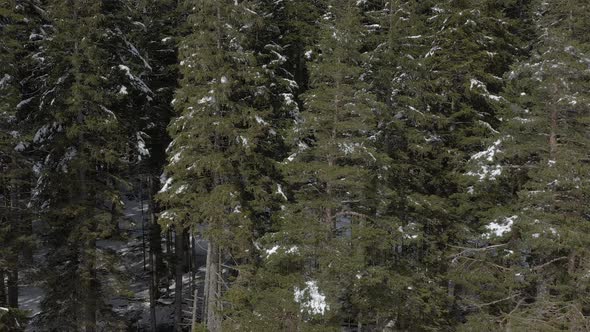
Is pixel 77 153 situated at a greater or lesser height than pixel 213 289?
greater

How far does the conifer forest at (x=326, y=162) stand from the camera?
12.8m

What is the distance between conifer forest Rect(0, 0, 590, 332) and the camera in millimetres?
12789

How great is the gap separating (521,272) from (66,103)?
50.0 ft

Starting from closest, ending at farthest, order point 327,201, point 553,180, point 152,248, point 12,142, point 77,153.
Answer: point 553,180 → point 327,201 → point 12,142 → point 77,153 → point 152,248

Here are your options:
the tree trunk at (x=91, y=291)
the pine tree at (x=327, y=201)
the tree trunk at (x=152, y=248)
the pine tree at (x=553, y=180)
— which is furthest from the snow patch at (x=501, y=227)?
the tree trunk at (x=152, y=248)

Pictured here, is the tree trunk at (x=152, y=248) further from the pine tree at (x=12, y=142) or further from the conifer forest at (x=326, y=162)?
the pine tree at (x=12, y=142)

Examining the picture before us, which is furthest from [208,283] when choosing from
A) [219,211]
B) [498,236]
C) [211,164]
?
[498,236]

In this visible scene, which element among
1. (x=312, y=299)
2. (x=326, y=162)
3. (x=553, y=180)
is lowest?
(x=312, y=299)

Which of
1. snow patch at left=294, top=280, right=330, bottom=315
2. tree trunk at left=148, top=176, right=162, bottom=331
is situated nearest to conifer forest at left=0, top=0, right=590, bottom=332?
snow patch at left=294, top=280, right=330, bottom=315

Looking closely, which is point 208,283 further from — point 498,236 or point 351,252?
point 498,236

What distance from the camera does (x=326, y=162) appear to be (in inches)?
540

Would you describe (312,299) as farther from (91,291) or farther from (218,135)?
(91,291)

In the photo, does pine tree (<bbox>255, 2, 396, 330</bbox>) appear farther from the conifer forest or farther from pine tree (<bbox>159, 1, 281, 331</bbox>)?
pine tree (<bbox>159, 1, 281, 331</bbox>)

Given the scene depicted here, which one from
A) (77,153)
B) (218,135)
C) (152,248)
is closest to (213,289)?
(218,135)
